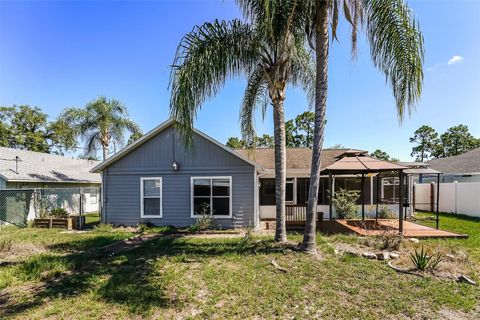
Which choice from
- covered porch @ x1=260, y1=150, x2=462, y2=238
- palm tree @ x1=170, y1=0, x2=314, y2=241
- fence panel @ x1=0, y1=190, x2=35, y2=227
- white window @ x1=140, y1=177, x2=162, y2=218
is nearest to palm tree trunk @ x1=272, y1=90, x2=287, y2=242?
palm tree @ x1=170, y1=0, x2=314, y2=241

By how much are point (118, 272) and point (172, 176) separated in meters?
6.25

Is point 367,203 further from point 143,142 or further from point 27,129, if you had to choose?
point 27,129

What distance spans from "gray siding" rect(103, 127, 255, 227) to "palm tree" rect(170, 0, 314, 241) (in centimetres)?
362

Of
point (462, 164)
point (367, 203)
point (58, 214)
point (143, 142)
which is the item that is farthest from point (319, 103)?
point (462, 164)

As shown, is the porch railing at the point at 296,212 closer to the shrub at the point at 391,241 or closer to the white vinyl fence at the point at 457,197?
the shrub at the point at 391,241

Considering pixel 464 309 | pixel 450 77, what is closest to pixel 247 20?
pixel 464 309

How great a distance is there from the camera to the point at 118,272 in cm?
592

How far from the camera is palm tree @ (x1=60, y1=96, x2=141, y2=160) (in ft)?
61.4

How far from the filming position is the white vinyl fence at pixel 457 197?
1477 centimetres

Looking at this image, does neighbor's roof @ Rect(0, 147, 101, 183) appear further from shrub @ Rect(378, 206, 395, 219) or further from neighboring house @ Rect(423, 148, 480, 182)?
neighboring house @ Rect(423, 148, 480, 182)

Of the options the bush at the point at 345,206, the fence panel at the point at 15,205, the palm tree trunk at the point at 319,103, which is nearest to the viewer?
the palm tree trunk at the point at 319,103

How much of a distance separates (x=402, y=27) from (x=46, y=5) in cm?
1154

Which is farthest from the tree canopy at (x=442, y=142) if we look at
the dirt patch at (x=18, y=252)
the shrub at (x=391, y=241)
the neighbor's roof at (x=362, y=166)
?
the dirt patch at (x=18, y=252)

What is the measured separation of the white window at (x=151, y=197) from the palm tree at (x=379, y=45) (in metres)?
7.25
